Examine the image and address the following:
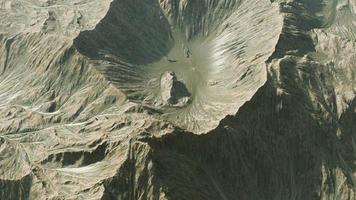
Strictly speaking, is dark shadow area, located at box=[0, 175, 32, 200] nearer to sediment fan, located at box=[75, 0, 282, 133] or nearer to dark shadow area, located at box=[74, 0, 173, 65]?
sediment fan, located at box=[75, 0, 282, 133]

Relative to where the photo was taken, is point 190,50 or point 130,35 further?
point 190,50

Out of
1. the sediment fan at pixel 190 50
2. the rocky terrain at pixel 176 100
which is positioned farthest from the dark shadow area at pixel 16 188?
the sediment fan at pixel 190 50

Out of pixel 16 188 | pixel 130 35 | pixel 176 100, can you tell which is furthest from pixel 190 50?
pixel 16 188

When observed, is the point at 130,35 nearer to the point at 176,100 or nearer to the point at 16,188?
the point at 176,100

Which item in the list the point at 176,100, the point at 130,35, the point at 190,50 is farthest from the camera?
the point at 190,50

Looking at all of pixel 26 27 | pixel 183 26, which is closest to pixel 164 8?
pixel 183 26

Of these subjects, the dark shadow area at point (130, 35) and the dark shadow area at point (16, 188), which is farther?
the dark shadow area at point (130, 35)

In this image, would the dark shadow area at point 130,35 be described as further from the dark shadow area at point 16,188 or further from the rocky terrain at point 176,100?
the dark shadow area at point 16,188
